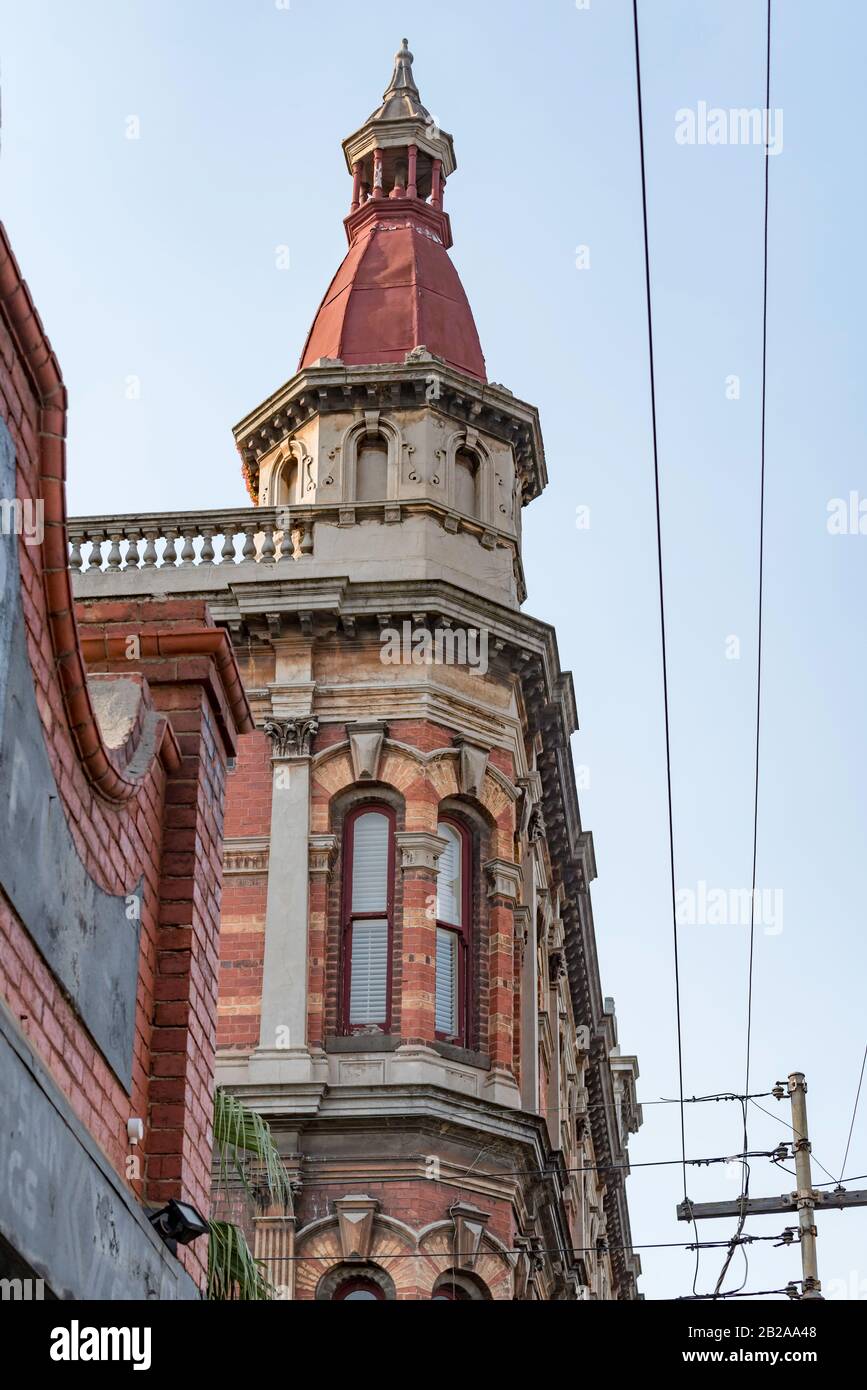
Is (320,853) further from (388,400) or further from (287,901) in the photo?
(388,400)

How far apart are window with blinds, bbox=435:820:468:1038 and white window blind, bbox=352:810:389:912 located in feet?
2.16

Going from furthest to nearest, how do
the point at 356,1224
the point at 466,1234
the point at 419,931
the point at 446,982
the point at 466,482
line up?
the point at 466,482, the point at 446,982, the point at 419,931, the point at 466,1234, the point at 356,1224

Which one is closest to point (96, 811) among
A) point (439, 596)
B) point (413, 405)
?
point (439, 596)

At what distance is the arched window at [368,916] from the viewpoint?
1029 inches

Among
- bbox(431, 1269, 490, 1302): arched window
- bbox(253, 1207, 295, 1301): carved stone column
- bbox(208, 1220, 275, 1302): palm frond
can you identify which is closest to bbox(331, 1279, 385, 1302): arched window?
bbox(253, 1207, 295, 1301): carved stone column

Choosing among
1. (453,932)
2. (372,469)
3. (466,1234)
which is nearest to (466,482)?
(372,469)

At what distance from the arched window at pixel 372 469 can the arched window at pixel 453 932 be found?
4478 millimetres

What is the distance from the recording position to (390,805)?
27.1m

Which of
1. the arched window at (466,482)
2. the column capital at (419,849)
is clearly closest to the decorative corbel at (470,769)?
the column capital at (419,849)

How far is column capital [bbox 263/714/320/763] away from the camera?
2711 cm

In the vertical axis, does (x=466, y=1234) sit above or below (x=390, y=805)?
below

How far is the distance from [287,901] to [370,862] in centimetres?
121

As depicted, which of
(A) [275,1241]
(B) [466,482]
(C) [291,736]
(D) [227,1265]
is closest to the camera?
(D) [227,1265]

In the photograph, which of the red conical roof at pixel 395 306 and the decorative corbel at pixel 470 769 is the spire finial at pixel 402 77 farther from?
the decorative corbel at pixel 470 769
